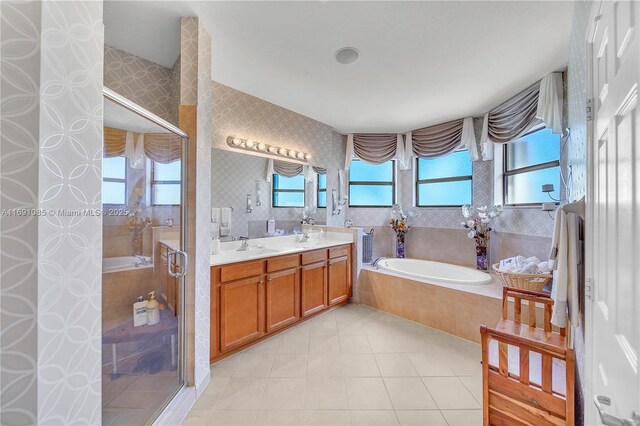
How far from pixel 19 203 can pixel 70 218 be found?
0.09 m

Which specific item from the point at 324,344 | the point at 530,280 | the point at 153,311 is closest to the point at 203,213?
the point at 153,311

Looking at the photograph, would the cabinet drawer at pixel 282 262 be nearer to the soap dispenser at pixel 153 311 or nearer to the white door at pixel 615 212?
the soap dispenser at pixel 153 311

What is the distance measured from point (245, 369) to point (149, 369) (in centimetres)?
68

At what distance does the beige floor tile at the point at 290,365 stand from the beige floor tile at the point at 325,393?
0.12m

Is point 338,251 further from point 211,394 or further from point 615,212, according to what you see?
point 615,212

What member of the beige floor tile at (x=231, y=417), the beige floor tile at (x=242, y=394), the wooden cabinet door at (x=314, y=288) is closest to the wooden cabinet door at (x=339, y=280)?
the wooden cabinet door at (x=314, y=288)

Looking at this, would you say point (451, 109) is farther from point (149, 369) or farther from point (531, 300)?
point (149, 369)

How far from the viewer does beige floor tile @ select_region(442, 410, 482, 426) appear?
57.6 inches

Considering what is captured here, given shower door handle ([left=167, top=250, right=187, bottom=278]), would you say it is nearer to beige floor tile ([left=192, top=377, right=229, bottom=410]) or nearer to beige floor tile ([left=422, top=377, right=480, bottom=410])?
beige floor tile ([left=192, top=377, right=229, bottom=410])

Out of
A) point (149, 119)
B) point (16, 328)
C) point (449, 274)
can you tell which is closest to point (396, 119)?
point (449, 274)

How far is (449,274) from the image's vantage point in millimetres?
3348

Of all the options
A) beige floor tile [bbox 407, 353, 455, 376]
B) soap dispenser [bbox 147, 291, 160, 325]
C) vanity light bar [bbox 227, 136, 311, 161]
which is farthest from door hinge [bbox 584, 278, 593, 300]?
vanity light bar [bbox 227, 136, 311, 161]

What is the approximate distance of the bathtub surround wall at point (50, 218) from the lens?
1.76 feet

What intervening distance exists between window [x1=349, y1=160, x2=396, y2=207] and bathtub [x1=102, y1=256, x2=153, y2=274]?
3.05m
